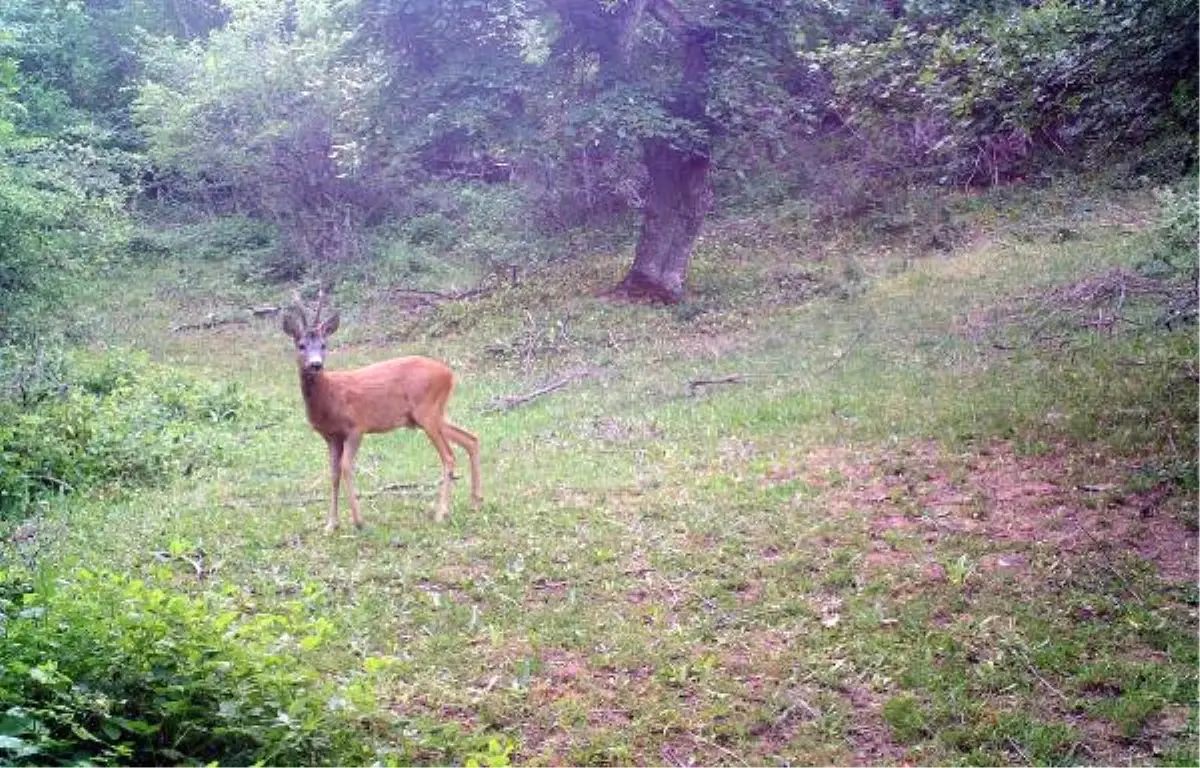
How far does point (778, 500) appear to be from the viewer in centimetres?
761

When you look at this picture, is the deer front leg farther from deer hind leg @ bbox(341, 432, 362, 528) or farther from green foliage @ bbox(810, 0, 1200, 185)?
green foliage @ bbox(810, 0, 1200, 185)

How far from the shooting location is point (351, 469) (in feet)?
25.1

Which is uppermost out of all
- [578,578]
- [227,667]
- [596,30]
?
[596,30]

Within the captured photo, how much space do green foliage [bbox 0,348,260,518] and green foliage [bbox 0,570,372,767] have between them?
5.14 meters

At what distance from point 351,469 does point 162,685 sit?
381 centimetres

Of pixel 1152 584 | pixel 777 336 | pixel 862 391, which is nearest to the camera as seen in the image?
pixel 1152 584

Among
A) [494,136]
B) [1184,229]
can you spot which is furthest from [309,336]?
[494,136]

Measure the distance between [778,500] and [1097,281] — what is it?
7.14 meters

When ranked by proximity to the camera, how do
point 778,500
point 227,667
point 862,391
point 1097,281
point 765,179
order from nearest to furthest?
point 227,667, point 778,500, point 862,391, point 1097,281, point 765,179

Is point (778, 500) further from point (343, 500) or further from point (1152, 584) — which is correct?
point (343, 500)

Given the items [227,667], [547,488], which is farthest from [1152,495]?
[227,667]

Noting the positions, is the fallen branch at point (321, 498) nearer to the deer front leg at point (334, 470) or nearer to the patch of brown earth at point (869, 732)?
the deer front leg at point (334, 470)

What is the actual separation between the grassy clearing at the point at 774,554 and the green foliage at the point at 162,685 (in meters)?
0.36

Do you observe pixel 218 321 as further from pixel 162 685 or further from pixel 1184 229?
pixel 162 685
